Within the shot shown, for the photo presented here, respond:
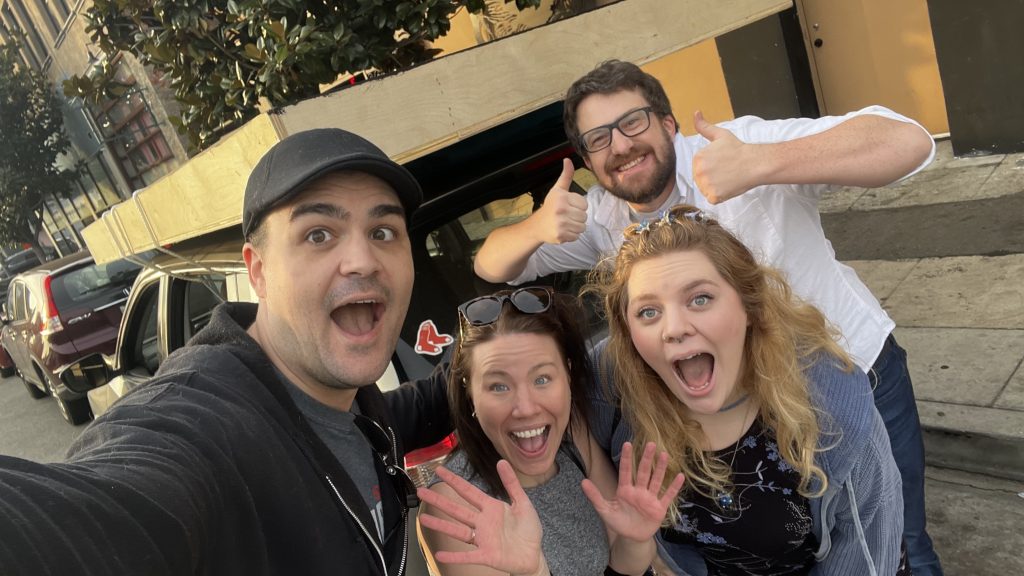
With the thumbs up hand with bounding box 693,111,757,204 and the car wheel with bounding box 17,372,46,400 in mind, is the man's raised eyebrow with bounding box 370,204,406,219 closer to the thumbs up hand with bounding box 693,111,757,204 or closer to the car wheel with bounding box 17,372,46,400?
the thumbs up hand with bounding box 693,111,757,204

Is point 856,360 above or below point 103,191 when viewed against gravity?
below

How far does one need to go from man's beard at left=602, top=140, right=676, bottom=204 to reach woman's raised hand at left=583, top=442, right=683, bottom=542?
88 cm

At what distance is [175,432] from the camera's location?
117cm

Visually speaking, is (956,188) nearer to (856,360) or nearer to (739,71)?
(739,71)

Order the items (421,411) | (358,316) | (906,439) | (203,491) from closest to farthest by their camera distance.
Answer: (203,491) → (358,316) → (421,411) → (906,439)

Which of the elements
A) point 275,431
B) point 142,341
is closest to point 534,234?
point 275,431

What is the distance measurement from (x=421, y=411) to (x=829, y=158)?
140 centimetres

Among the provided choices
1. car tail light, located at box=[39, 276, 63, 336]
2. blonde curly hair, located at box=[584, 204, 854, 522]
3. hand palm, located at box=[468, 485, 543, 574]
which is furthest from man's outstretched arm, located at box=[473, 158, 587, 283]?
car tail light, located at box=[39, 276, 63, 336]

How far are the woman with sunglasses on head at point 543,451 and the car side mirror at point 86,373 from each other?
4039 millimetres

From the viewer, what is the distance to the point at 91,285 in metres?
8.56

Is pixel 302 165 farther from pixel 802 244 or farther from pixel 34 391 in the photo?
pixel 34 391

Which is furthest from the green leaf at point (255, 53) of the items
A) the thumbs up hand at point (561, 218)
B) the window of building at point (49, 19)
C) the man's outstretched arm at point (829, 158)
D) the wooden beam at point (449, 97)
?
the window of building at point (49, 19)

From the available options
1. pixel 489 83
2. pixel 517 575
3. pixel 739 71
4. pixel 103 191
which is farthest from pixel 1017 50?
pixel 103 191

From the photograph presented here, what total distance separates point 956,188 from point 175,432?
21.5 ft
